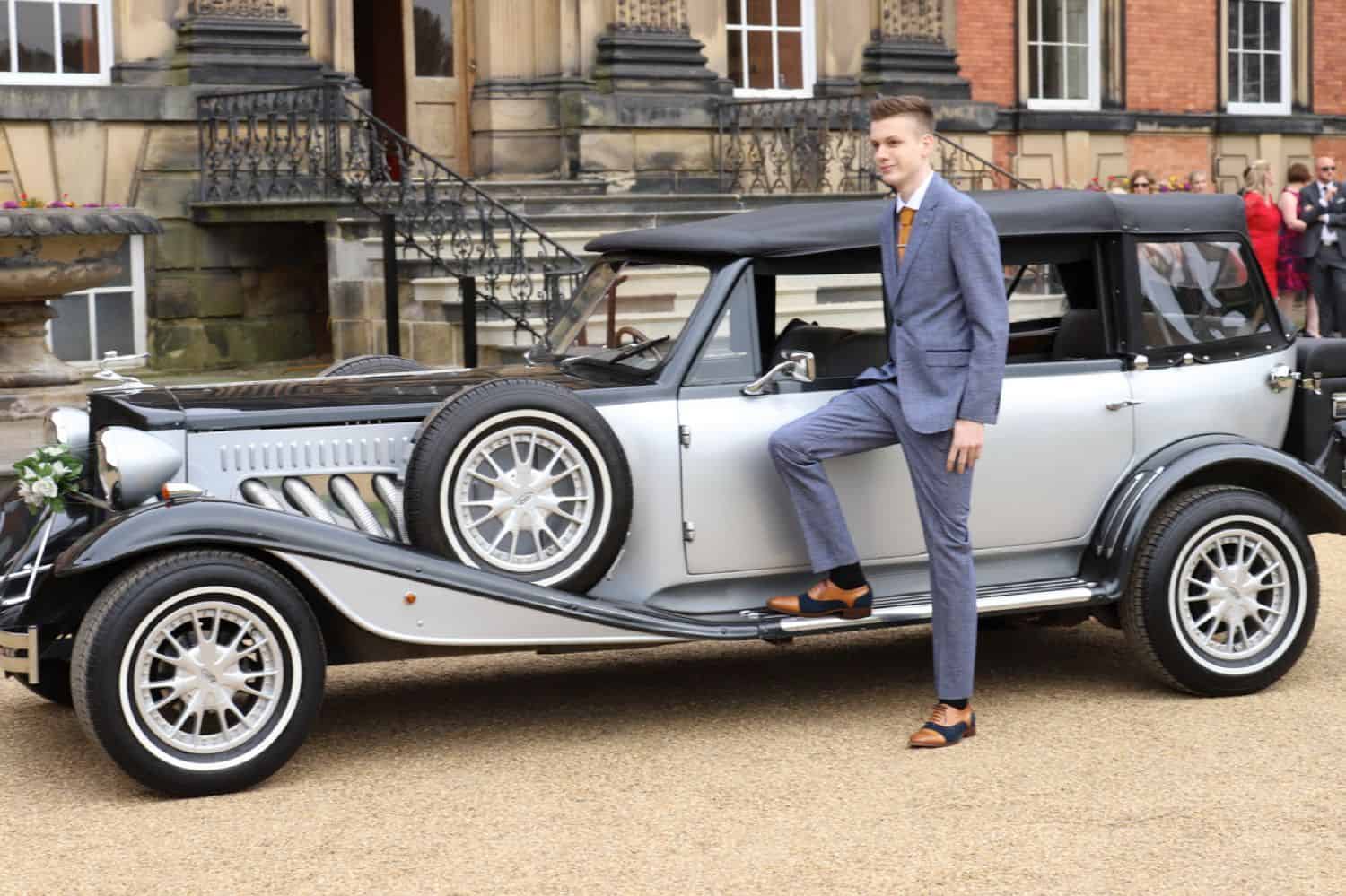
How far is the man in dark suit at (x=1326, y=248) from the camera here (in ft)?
52.7

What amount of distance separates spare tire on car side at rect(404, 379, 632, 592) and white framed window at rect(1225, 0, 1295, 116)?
2072 cm

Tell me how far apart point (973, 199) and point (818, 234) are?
1.76 ft

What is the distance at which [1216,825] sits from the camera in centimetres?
494

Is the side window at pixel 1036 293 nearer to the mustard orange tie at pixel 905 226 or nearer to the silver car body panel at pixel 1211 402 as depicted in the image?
the silver car body panel at pixel 1211 402

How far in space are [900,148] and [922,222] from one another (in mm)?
230

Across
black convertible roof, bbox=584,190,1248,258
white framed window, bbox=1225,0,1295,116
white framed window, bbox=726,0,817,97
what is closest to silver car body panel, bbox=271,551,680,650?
black convertible roof, bbox=584,190,1248,258

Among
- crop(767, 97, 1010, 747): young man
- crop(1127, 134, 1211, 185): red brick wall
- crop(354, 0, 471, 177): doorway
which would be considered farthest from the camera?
crop(1127, 134, 1211, 185): red brick wall

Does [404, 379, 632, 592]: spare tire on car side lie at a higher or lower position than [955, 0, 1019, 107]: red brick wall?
lower

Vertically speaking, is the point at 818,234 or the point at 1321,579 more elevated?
the point at 818,234

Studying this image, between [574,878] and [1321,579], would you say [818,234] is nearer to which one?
[574,878]

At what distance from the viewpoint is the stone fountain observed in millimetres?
11766

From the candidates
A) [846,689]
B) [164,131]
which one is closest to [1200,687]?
[846,689]

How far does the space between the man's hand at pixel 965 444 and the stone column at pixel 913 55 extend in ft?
49.3

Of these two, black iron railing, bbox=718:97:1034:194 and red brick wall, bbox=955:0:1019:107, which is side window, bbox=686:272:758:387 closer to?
black iron railing, bbox=718:97:1034:194
